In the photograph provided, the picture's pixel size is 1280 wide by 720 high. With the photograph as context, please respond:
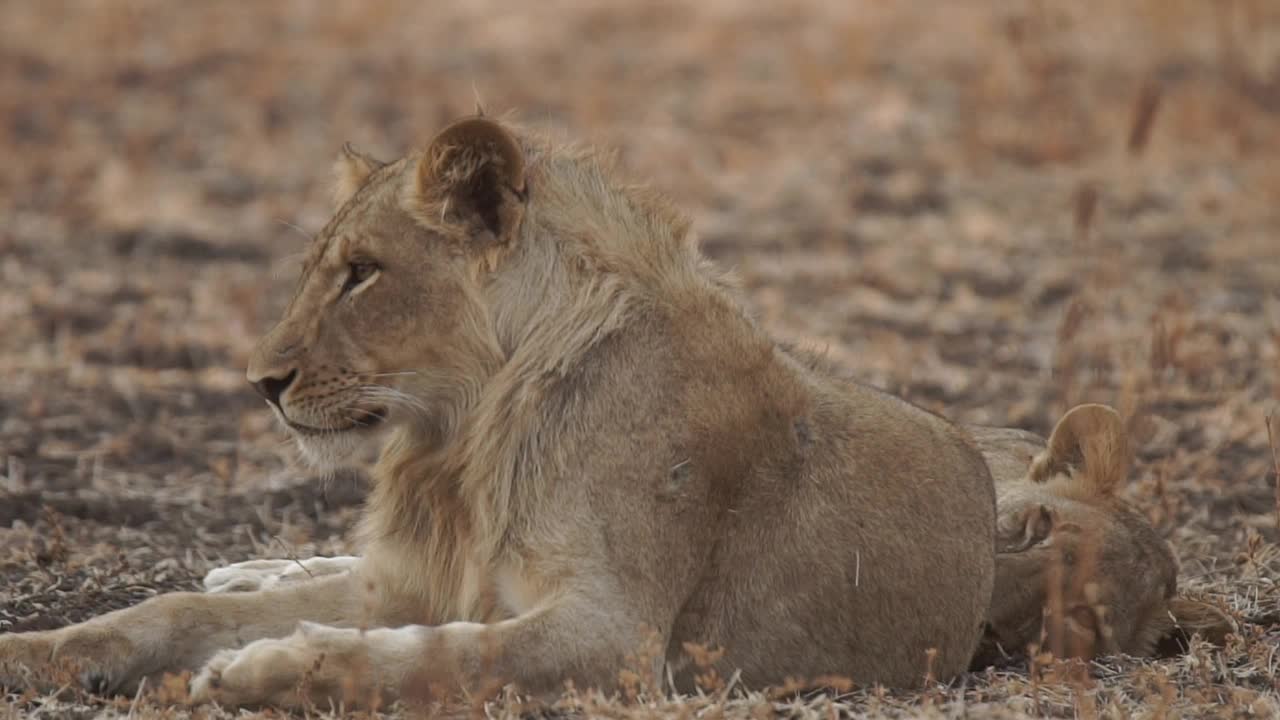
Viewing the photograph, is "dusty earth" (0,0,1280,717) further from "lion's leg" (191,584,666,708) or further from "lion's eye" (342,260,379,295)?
"lion's eye" (342,260,379,295)

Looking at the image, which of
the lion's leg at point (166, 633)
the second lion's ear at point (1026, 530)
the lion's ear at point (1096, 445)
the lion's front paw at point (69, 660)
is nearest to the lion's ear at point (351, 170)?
the lion's leg at point (166, 633)

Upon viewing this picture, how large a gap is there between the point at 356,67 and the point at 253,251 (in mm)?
4835

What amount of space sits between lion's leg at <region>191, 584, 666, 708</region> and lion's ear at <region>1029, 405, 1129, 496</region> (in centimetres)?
167

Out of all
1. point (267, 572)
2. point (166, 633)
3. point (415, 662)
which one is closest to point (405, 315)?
point (415, 662)

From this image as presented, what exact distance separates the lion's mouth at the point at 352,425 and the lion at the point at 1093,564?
63.5 inches

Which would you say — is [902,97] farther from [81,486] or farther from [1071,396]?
[81,486]

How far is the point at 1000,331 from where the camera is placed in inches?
386

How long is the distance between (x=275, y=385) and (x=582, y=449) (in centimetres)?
72

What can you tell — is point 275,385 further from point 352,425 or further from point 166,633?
point 166,633

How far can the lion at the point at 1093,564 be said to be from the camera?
197 inches

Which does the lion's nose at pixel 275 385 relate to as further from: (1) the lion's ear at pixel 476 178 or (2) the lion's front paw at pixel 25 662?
(2) the lion's front paw at pixel 25 662

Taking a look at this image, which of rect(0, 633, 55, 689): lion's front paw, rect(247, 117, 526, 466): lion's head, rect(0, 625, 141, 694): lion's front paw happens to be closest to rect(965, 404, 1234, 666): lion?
rect(247, 117, 526, 466): lion's head

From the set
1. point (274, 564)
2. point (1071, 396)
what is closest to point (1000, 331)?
point (1071, 396)

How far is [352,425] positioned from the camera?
4.56 meters
